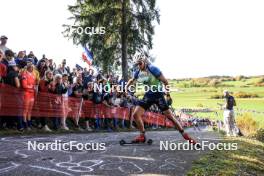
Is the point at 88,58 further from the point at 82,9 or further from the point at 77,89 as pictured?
the point at 82,9

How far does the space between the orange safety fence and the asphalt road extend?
2.26m

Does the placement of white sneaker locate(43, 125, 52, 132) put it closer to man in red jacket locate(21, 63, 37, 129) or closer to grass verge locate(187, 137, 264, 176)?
man in red jacket locate(21, 63, 37, 129)

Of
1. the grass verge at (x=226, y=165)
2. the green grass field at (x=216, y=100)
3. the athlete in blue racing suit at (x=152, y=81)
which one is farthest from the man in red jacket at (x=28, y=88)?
the green grass field at (x=216, y=100)

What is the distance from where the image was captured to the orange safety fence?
15.8 meters

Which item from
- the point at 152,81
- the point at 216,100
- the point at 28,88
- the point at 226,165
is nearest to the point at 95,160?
the point at 152,81

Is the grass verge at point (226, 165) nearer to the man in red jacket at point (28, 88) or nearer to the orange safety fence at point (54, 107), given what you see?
the man in red jacket at point (28, 88)

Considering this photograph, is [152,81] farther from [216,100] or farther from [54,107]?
[216,100]

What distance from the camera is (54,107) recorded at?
Result: 60.9 ft

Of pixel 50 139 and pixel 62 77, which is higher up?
pixel 62 77

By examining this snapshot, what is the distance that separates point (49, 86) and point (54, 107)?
3.12 feet

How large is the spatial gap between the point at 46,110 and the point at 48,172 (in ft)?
30.1

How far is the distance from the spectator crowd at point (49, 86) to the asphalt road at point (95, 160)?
1.80 m

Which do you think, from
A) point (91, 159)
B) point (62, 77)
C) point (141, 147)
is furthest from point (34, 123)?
point (91, 159)

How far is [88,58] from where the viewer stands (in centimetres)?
2919
